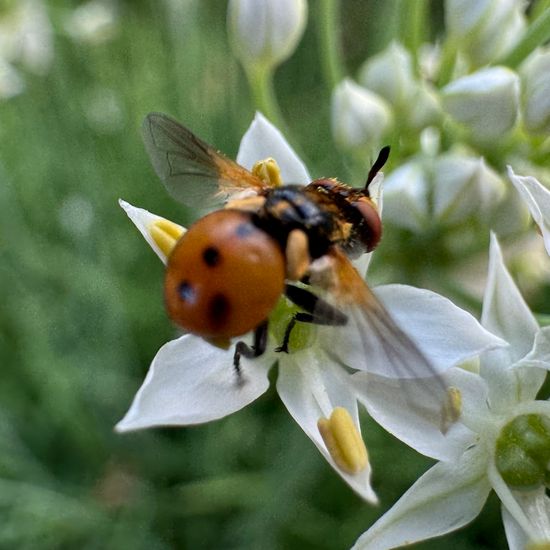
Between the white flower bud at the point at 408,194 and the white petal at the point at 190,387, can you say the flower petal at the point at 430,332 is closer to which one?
the white petal at the point at 190,387

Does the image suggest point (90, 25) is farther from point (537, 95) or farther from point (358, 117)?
point (537, 95)

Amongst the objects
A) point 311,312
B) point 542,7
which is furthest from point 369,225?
point 542,7

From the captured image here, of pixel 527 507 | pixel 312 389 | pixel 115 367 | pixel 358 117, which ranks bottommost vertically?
pixel 115 367

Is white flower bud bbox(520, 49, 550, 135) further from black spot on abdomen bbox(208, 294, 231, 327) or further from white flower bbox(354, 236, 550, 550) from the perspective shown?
black spot on abdomen bbox(208, 294, 231, 327)

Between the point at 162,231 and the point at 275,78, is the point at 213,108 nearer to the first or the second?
the point at 275,78

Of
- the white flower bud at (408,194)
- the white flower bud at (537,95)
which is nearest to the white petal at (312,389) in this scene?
the white flower bud at (408,194)

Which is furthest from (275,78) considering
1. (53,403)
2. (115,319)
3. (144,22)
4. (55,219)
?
(53,403)
